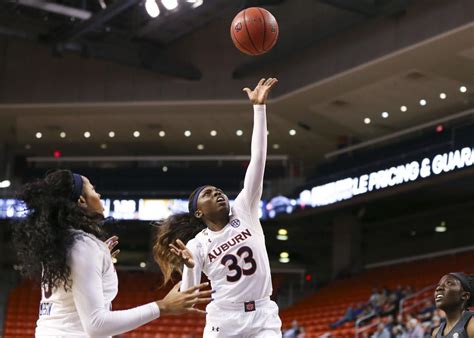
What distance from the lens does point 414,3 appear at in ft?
66.2

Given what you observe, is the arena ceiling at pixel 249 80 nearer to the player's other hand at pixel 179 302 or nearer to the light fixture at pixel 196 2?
the light fixture at pixel 196 2

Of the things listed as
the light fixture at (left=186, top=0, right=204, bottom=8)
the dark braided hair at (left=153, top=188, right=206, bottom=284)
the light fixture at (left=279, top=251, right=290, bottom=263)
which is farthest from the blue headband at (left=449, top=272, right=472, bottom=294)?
the light fixture at (left=279, top=251, right=290, bottom=263)

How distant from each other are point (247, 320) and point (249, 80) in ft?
60.4

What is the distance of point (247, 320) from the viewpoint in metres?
6.26

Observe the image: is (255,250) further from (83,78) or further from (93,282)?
(83,78)

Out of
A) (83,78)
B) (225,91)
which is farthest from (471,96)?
(83,78)

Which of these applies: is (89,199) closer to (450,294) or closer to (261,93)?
(261,93)

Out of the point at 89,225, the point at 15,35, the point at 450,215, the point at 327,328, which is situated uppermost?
the point at 15,35

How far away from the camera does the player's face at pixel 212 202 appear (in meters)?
6.44

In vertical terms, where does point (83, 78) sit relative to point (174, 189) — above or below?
above

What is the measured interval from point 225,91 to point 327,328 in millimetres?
7328

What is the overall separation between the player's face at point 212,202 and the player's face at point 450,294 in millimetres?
1523

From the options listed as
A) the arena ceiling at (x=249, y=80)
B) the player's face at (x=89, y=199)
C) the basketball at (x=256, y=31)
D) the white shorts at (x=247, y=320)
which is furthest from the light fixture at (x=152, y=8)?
the player's face at (x=89, y=199)

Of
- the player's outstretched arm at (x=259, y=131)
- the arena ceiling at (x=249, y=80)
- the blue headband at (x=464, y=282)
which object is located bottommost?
the blue headband at (x=464, y=282)
